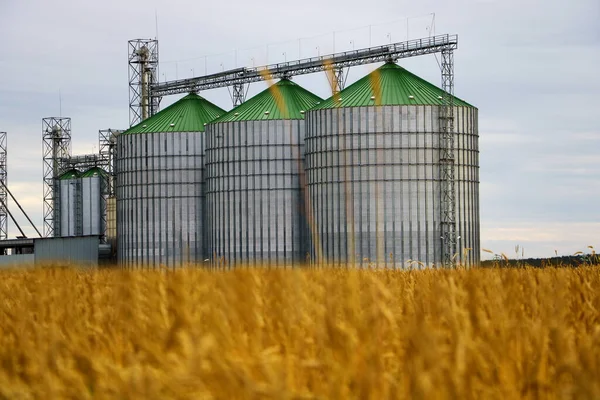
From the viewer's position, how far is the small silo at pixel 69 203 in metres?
95.2

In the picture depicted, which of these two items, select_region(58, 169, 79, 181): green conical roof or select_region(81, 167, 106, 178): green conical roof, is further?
select_region(58, 169, 79, 181): green conical roof

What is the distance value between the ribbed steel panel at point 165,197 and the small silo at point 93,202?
24331 millimetres

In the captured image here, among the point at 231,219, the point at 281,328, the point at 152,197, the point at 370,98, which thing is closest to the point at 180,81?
the point at 152,197

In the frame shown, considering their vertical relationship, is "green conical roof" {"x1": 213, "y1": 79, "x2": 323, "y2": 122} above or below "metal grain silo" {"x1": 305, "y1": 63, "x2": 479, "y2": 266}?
above

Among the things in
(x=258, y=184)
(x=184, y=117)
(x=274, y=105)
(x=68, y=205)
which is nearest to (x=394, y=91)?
(x=274, y=105)

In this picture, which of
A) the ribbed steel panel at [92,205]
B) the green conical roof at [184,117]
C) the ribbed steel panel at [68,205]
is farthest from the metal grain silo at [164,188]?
the ribbed steel panel at [68,205]

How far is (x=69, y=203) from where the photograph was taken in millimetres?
96125

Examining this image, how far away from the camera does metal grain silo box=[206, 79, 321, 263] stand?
2409 inches

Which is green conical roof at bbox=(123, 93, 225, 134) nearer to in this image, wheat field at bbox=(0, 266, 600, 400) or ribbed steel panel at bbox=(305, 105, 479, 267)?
ribbed steel panel at bbox=(305, 105, 479, 267)

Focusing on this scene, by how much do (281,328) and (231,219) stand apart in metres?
56.7

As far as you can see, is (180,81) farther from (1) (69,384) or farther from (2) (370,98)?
(1) (69,384)

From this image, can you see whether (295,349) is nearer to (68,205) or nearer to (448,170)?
(448,170)

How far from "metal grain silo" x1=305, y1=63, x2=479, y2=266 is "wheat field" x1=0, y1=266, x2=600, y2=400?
1809 inches

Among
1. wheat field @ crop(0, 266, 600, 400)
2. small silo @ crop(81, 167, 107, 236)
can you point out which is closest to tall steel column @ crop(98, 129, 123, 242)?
small silo @ crop(81, 167, 107, 236)
